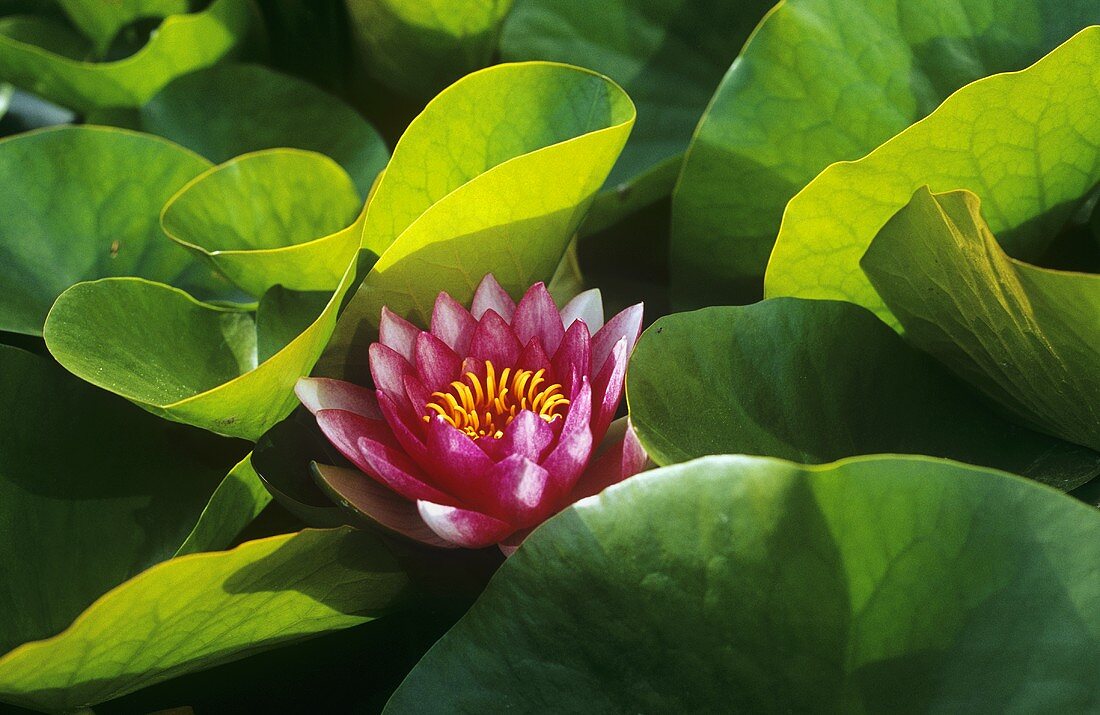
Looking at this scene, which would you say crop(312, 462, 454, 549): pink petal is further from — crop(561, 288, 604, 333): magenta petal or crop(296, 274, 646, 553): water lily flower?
crop(561, 288, 604, 333): magenta petal

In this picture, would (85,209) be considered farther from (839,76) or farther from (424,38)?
(839,76)

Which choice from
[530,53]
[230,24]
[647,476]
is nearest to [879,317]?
[647,476]

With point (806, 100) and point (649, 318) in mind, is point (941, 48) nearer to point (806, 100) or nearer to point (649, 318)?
point (806, 100)

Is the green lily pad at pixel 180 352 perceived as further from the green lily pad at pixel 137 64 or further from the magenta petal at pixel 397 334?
the green lily pad at pixel 137 64

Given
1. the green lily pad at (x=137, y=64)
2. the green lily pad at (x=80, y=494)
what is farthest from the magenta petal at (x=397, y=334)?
the green lily pad at (x=137, y=64)

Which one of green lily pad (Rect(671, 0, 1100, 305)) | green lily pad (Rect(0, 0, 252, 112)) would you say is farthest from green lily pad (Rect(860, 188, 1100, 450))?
green lily pad (Rect(0, 0, 252, 112))

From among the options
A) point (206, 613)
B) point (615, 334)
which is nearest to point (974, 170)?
point (615, 334)
